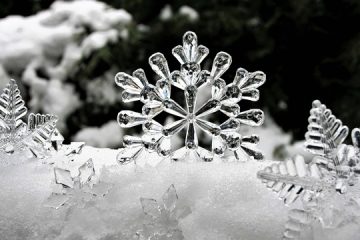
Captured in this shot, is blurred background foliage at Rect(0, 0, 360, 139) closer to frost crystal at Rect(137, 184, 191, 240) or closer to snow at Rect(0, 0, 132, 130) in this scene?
snow at Rect(0, 0, 132, 130)

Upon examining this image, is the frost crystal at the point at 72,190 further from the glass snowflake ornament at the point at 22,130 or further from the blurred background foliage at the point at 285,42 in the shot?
the blurred background foliage at the point at 285,42

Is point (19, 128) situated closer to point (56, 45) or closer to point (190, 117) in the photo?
point (190, 117)

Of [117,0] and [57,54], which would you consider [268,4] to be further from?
[57,54]

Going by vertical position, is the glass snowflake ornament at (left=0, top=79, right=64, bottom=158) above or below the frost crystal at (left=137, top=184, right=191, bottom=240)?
above

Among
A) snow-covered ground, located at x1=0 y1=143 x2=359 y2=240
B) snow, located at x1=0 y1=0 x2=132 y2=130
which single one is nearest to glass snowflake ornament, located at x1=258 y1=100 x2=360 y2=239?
snow-covered ground, located at x1=0 y1=143 x2=359 y2=240

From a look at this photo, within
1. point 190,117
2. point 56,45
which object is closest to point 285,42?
point 56,45

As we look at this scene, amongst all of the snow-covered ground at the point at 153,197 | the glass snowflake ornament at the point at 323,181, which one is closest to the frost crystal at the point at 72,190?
the snow-covered ground at the point at 153,197

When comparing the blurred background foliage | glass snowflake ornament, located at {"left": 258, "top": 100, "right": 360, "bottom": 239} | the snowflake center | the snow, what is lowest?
glass snowflake ornament, located at {"left": 258, "top": 100, "right": 360, "bottom": 239}
